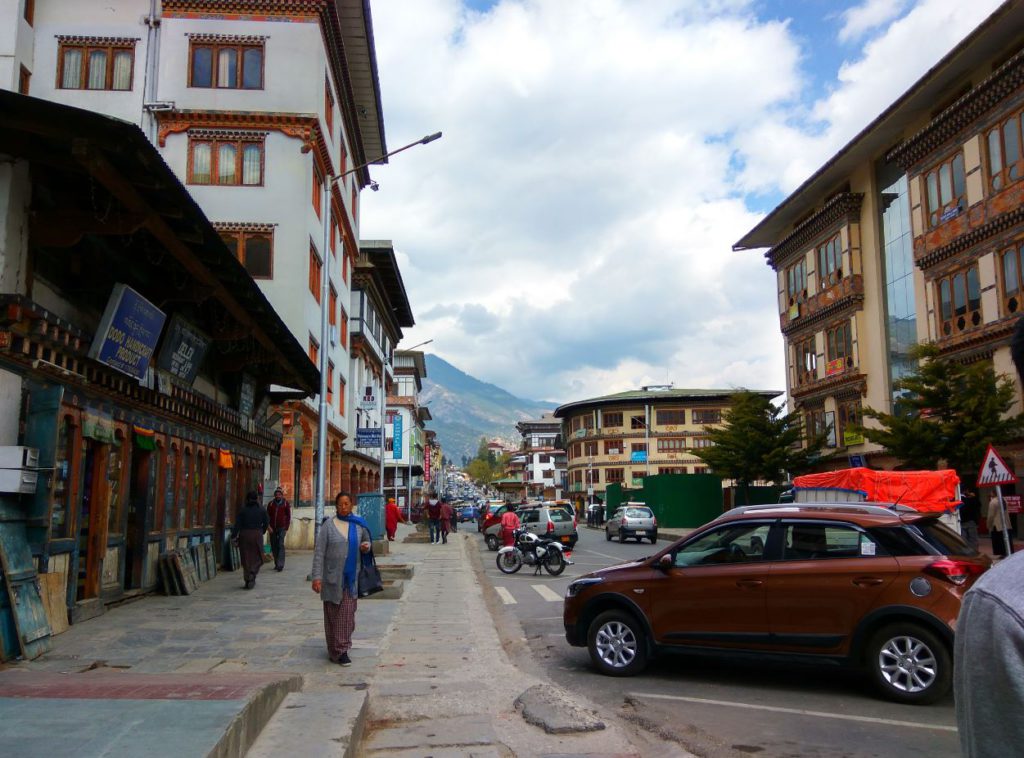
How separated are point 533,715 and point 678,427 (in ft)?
264

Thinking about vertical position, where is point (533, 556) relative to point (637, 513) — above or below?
below

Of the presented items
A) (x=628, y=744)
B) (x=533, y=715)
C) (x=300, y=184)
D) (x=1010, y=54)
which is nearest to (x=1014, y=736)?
(x=628, y=744)

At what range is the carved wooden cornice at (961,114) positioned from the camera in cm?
2572

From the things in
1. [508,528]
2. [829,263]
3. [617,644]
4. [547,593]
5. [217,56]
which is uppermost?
[217,56]

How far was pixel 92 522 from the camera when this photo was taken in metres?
12.2

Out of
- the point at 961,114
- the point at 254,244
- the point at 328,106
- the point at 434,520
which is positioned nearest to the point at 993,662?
the point at 254,244

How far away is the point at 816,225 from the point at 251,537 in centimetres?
3231

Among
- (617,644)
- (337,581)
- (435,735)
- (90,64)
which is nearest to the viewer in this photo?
(435,735)

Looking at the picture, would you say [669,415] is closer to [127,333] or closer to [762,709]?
[127,333]

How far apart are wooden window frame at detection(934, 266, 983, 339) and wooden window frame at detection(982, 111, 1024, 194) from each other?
283 centimetres

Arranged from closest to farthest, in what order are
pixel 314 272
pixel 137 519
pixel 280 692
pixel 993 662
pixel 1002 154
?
pixel 993 662, pixel 280 692, pixel 137 519, pixel 1002 154, pixel 314 272

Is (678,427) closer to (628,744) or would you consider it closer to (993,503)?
(993,503)

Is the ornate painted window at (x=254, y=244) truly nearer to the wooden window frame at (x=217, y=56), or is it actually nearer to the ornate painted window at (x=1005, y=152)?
the wooden window frame at (x=217, y=56)

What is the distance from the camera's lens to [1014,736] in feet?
4.50
